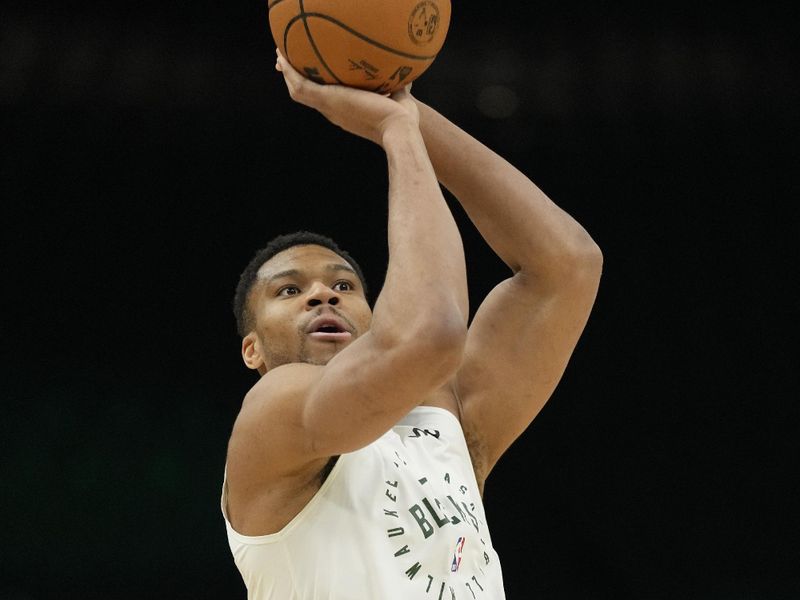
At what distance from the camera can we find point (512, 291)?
2793mm

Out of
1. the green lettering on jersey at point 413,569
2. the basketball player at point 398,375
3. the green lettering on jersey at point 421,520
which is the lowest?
the green lettering on jersey at point 413,569

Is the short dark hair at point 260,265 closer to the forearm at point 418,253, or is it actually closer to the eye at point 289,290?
the eye at point 289,290

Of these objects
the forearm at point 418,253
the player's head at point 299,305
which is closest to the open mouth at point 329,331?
the player's head at point 299,305

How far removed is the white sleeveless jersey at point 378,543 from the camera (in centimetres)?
230

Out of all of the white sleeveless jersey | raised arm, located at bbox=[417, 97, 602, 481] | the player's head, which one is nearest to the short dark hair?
the player's head

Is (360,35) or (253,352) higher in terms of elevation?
(360,35)

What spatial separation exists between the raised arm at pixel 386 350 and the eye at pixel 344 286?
51 cm

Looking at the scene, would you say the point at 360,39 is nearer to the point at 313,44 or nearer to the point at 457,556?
the point at 313,44

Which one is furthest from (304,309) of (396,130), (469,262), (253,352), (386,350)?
(469,262)

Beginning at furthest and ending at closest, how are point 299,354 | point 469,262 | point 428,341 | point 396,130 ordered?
point 469,262
point 299,354
point 396,130
point 428,341

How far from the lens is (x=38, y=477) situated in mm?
5820

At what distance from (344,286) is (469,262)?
3.92 m

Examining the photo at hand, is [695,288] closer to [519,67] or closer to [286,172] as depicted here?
[519,67]

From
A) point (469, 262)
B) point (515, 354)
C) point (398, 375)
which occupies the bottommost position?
point (398, 375)
